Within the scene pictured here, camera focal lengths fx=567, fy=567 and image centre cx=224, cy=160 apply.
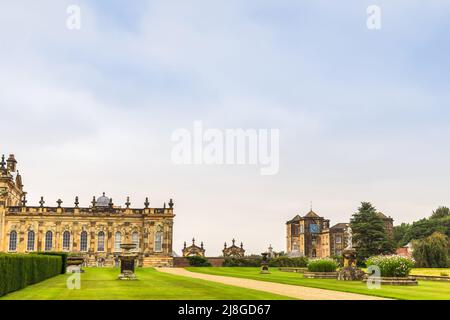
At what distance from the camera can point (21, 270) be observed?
2398cm

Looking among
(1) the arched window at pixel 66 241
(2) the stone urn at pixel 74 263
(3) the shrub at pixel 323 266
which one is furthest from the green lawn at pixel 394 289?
(1) the arched window at pixel 66 241

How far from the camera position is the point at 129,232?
2997 inches

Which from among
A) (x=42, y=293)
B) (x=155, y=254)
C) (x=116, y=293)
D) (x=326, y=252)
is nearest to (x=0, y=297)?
(x=42, y=293)

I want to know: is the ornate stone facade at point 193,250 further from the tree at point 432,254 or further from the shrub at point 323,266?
the shrub at point 323,266

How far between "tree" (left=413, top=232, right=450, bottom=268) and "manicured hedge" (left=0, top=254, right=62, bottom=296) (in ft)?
124

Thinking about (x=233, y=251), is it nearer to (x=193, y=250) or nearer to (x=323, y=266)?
(x=193, y=250)

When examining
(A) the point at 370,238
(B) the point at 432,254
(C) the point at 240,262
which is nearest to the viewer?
(B) the point at 432,254

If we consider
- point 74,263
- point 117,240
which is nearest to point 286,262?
point 117,240

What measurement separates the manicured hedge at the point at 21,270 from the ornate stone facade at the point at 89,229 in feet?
134

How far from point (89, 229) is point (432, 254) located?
4314cm

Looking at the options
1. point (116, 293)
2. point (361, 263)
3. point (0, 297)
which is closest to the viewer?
point (0, 297)

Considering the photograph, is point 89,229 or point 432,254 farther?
point 89,229
